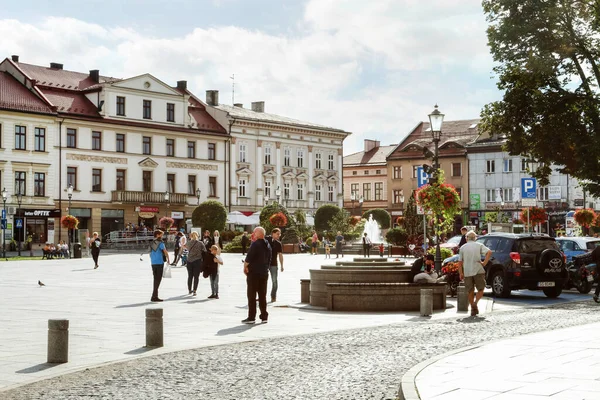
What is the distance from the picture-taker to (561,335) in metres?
13.2

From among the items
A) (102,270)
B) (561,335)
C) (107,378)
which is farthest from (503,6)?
(107,378)

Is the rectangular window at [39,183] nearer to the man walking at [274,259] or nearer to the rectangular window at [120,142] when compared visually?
the rectangular window at [120,142]

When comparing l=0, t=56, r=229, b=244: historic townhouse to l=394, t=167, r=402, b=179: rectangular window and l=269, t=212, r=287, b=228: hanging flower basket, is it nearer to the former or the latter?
l=269, t=212, r=287, b=228: hanging flower basket

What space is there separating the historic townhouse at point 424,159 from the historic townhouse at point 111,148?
23.9m

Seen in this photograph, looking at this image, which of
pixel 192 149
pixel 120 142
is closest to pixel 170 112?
pixel 192 149

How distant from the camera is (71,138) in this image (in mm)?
69375

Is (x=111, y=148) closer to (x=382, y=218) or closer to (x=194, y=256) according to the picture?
(x=382, y=218)

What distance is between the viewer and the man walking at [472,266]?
1878cm

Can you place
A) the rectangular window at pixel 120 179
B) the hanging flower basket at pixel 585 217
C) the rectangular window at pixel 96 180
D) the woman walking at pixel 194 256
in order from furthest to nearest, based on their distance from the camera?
the rectangular window at pixel 120 179
the rectangular window at pixel 96 180
the hanging flower basket at pixel 585 217
the woman walking at pixel 194 256

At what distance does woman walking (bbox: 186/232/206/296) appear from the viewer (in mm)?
23812

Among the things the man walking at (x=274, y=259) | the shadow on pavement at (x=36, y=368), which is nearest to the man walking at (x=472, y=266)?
the man walking at (x=274, y=259)

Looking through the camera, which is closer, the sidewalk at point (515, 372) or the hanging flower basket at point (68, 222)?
the sidewalk at point (515, 372)

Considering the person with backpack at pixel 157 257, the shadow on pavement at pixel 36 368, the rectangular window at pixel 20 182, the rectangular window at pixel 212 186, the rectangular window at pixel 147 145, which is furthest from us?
the rectangular window at pixel 212 186

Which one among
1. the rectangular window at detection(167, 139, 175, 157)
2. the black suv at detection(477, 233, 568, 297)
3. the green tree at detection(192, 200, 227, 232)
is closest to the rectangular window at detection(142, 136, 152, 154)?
the rectangular window at detection(167, 139, 175, 157)
